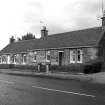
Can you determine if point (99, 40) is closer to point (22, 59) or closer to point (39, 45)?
point (39, 45)

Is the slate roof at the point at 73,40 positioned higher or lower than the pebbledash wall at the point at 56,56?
higher

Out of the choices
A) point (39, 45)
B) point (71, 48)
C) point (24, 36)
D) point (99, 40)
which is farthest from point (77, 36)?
point (24, 36)

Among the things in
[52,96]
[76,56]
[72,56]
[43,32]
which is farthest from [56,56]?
[52,96]

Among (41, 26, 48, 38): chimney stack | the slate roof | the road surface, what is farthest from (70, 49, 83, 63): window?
the road surface

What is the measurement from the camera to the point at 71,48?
25891 mm

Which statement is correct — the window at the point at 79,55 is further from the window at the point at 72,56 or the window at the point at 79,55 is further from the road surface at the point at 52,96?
the road surface at the point at 52,96

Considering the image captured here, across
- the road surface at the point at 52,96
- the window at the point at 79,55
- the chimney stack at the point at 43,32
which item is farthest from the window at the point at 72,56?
the road surface at the point at 52,96

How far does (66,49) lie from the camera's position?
2650cm

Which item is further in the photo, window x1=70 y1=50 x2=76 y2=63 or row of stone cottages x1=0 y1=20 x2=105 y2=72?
window x1=70 y1=50 x2=76 y2=63

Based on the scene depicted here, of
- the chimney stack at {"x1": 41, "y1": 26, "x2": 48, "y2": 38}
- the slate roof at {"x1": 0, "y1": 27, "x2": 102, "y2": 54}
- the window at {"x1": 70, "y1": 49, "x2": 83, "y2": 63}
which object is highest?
the chimney stack at {"x1": 41, "y1": 26, "x2": 48, "y2": 38}

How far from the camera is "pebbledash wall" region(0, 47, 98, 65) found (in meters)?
24.0

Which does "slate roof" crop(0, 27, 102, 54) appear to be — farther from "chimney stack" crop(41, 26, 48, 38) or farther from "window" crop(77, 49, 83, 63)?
"chimney stack" crop(41, 26, 48, 38)

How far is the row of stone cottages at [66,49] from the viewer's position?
77.7 feet

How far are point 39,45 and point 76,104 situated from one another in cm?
2596
